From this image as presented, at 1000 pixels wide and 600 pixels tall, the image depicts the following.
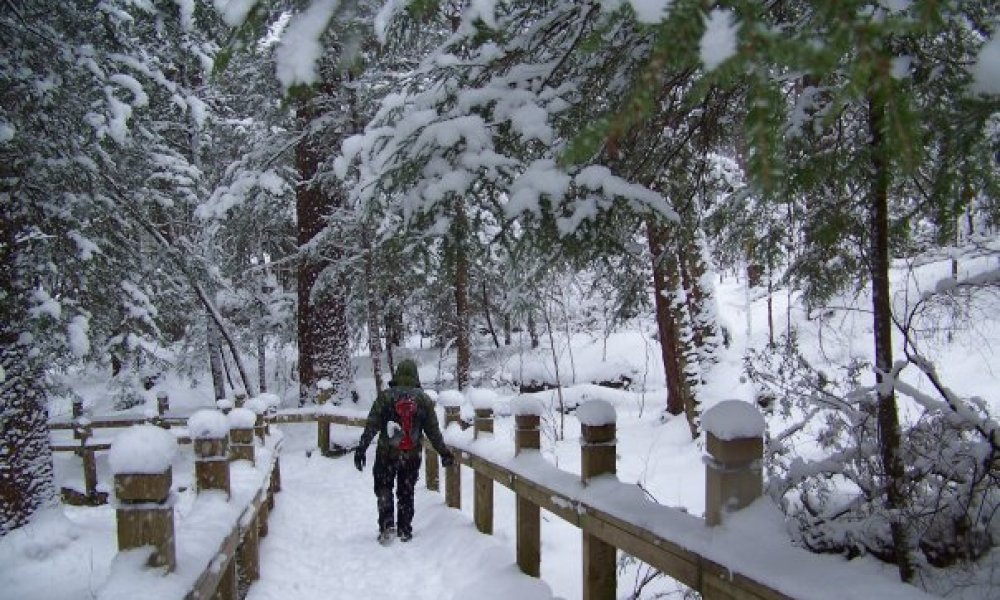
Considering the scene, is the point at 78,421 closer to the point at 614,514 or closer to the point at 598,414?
the point at 598,414

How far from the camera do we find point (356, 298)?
50.3ft

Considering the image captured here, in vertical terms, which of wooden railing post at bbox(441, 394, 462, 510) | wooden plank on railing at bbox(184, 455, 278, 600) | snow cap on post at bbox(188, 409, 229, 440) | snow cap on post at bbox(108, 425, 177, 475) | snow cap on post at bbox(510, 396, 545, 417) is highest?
snow cap on post at bbox(108, 425, 177, 475)

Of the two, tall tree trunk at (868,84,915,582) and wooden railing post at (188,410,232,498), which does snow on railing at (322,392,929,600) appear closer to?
tall tree trunk at (868,84,915,582)

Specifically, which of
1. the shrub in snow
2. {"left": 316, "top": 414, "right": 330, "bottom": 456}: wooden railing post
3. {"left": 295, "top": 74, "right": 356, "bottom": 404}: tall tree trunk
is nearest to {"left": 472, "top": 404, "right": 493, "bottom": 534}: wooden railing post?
the shrub in snow

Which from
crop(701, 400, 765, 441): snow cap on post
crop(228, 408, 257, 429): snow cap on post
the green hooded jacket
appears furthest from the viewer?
the green hooded jacket

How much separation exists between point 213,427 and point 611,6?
3.43 m

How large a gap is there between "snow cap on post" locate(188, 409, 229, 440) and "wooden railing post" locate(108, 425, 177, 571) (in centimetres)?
141

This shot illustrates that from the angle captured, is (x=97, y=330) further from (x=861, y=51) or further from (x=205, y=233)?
(x=861, y=51)

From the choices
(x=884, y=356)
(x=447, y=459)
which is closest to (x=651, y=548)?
(x=884, y=356)

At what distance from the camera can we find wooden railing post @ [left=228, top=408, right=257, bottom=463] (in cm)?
627

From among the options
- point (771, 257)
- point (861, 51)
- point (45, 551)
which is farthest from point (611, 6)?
point (45, 551)

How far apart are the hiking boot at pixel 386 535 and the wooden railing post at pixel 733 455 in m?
4.54

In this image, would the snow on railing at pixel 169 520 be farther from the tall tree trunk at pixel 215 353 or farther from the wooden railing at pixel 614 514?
the tall tree trunk at pixel 215 353

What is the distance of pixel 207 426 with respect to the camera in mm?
4242
